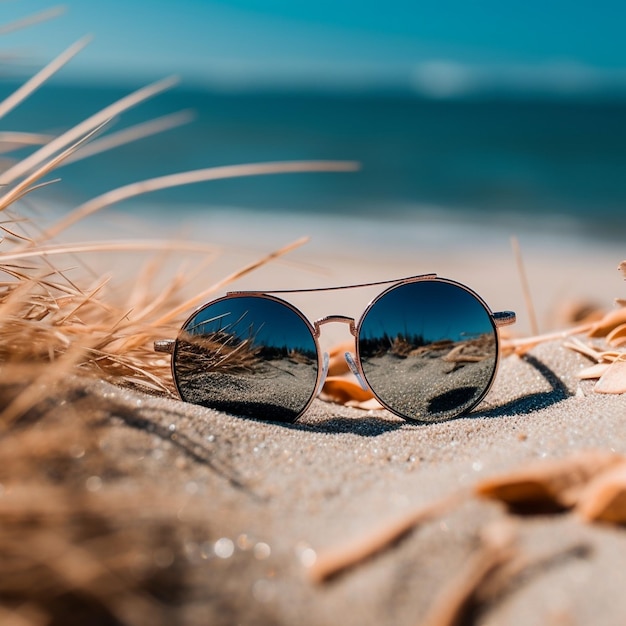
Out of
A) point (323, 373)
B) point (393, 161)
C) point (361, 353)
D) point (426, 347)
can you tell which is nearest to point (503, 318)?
point (426, 347)

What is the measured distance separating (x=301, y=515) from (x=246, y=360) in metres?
0.63

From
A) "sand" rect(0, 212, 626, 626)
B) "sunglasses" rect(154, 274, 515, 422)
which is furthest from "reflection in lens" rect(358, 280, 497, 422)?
"sand" rect(0, 212, 626, 626)

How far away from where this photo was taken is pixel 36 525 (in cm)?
76

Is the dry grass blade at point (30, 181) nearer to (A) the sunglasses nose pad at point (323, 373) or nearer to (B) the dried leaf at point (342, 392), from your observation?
(A) the sunglasses nose pad at point (323, 373)

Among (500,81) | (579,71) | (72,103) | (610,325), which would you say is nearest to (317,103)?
(72,103)

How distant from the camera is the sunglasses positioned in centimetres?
147

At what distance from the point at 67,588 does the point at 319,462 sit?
0.52m

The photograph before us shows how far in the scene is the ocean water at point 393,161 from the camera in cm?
809

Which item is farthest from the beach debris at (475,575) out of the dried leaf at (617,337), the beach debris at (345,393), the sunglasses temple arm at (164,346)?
the dried leaf at (617,337)

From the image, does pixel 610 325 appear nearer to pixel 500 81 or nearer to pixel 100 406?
pixel 100 406

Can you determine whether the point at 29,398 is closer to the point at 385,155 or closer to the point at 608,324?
the point at 608,324

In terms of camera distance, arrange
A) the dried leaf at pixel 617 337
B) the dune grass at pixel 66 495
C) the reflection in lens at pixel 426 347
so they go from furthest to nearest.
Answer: the dried leaf at pixel 617 337
the reflection in lens at pixel 426 347
the dune grass at pixel 66 495

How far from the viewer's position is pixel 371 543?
0.80 m

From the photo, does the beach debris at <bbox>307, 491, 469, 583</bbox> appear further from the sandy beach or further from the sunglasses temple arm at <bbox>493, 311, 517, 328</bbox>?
the sunglasses temple arm at <bbox>493, 311, 517, 328</bbox>
